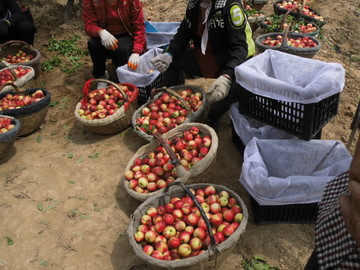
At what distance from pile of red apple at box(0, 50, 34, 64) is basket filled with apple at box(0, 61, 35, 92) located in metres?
0.58

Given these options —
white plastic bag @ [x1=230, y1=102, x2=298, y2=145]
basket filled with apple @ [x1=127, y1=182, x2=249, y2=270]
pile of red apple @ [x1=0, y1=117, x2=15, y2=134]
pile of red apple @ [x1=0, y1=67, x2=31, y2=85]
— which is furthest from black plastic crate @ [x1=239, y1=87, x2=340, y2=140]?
pile of red apple @ [x1=0, y1=67, x2=31, y2=85]

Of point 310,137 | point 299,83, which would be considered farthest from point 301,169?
point 299,83

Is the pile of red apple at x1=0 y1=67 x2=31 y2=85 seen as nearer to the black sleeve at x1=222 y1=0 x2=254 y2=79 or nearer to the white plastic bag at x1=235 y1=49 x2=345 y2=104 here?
the black sleeve at x1=222 y1=0 x2=254 y2=79

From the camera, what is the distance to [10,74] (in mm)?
4879

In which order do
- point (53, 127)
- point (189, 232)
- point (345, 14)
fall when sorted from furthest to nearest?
1. point (345, 14)
2. point (53, 127)
3. point (189, 232)

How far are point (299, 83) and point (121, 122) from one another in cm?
215

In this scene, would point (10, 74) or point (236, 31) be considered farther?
point (10, 74)

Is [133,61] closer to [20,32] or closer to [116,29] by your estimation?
[116,29]

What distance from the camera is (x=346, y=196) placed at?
1204mm

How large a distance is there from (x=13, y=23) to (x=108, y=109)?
9.75 ft

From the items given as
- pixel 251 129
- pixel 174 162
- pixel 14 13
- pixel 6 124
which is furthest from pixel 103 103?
pixel 14 13

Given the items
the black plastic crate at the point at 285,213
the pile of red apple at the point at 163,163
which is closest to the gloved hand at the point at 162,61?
the pile of red apple at the point at 163,163

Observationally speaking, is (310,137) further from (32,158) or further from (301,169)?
(32,158)

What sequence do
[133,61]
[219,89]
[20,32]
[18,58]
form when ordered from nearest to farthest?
[219,89] → [133,61] → [18,58] → [20,32]
